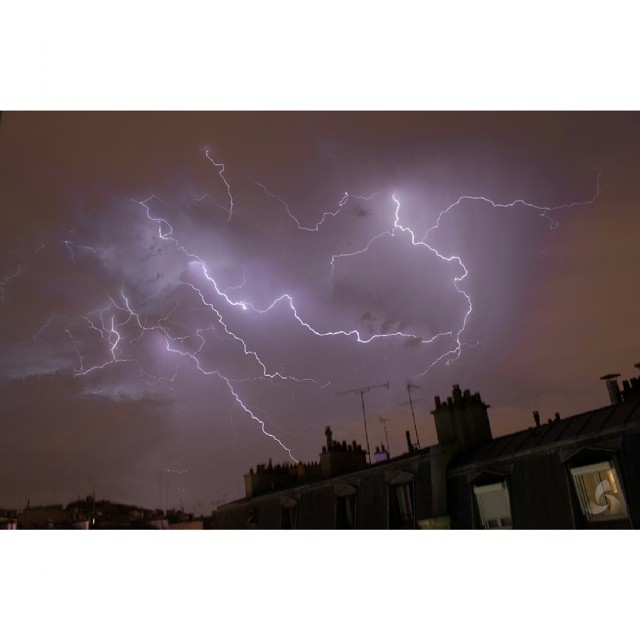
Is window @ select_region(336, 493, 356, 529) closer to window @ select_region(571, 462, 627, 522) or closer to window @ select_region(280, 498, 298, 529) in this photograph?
window @ select_region(280, 498, 298, 529)

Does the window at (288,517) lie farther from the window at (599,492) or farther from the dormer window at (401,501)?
the window at (599,492)

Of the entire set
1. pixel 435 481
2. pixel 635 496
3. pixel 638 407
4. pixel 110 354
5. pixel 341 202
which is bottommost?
pixel 635 496

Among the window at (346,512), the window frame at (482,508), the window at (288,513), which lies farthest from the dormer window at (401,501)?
the window at (288,513)

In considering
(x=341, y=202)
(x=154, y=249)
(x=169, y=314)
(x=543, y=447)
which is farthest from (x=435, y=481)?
(x=154, y=249)

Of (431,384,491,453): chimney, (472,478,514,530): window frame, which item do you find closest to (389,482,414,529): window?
(431,384,491,453): chimney

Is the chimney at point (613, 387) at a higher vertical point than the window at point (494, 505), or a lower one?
higher

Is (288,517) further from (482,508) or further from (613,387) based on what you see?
(613,387)

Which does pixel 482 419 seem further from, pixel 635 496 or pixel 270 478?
pixel 270 478
